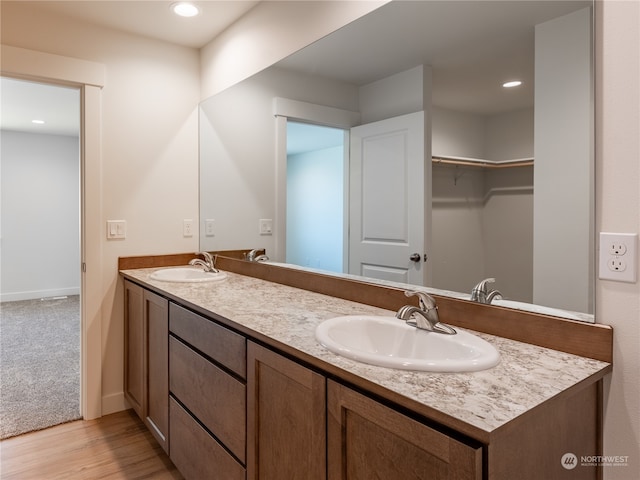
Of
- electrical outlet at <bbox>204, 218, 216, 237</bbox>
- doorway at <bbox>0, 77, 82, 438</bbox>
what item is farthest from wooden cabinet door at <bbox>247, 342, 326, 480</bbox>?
doorway at <bbox>0, 77, 82, 438</bbox>

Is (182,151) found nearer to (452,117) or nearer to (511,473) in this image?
(452,117)

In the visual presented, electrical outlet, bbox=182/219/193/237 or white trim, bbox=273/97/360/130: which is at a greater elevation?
white trim, bbox=273/97/360/130

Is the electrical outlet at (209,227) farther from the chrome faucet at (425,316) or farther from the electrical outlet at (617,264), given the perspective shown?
the electrical outlet at (617,264)

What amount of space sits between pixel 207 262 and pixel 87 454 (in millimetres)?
1197

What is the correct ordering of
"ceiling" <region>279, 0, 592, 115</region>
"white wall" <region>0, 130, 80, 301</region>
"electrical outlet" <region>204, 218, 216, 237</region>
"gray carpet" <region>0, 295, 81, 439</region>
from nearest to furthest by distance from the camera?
1. "ceiling" <region>279, 0, 592, 115</region>
2. "gray carpet" <region>0, 295, 81, 439</region>
3. "electrical outlet" <region>204, 218, 216, 237</region>
4. "white wall" <region>0, 130, 80, 301</region>

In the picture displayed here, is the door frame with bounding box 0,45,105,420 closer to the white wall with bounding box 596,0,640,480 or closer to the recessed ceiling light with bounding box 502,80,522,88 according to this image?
the recessed ceiling light with bounding box 502,80,522,88

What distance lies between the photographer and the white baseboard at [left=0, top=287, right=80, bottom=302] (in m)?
5.76

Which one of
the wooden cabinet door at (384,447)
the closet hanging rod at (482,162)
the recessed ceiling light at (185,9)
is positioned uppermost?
the recessed ceiling light at (185,9)

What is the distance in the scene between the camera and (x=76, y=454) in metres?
2.11

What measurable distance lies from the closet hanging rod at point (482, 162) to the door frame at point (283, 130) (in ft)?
2.10

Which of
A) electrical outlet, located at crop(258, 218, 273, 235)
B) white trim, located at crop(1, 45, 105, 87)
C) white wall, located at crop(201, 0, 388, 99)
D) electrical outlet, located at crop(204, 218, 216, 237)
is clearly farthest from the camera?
electrical outlet, located at crop(204, 218, 216, 237)

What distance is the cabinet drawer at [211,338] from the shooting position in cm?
138

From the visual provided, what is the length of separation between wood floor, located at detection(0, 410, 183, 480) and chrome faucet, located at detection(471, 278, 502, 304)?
161cm

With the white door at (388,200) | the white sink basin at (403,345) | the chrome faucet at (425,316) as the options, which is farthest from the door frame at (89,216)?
the chrome faucet at (425,316)
